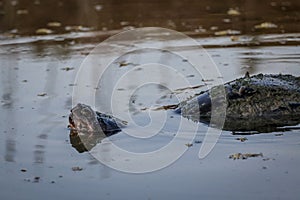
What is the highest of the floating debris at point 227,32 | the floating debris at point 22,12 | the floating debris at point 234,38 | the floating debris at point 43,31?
the floating debris at point 22,12

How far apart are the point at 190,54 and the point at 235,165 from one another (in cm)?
451

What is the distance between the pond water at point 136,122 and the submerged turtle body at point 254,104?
0.25 meters

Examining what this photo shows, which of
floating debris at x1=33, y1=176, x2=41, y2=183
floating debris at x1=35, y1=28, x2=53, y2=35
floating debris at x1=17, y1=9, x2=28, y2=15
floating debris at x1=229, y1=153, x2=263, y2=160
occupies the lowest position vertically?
floating debris at x1=33, y1=176, x2=41, y2=183

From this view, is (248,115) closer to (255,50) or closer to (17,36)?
(255,50)

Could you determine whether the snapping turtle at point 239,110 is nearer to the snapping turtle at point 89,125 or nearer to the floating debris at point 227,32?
the snapping turtle at point 89,125

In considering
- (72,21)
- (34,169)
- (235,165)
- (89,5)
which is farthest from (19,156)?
(89,5)

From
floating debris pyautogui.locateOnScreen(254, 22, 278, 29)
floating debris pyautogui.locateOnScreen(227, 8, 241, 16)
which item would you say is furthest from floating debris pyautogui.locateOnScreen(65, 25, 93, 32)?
floating debris pyautogui.locateOnScreen(254, 22, 278, 29)

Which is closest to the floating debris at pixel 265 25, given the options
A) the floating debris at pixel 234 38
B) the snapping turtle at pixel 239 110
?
the floating debris at pixel 234 38

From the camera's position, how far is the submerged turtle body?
5.81m

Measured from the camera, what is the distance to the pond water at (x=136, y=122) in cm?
448

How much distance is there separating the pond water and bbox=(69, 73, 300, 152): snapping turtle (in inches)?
5.8

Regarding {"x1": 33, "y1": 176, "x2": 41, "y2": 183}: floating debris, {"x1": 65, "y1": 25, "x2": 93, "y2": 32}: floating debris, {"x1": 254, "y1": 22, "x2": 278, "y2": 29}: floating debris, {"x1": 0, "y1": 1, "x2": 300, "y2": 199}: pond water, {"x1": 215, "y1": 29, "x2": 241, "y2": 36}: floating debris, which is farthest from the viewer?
{"x1": 65, "y1": 25, "x2": 93, "y2": 32}: floating debris

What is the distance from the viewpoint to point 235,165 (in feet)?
15.7

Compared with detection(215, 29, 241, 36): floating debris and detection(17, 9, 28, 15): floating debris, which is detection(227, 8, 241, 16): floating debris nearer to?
detection(215, 29, 241, 36): floating debris
